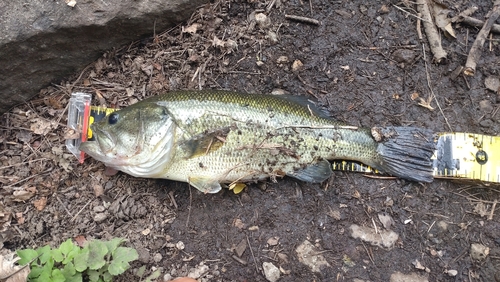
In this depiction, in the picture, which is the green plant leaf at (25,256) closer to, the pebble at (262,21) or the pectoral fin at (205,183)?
the pectoral fin at (205,183)

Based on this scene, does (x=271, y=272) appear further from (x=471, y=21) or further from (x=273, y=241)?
(x=471, y=21)

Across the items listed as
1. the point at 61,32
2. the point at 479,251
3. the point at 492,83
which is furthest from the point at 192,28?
the point at 479,251

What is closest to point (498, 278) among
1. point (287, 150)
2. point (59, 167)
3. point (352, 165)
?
point (352, 165)

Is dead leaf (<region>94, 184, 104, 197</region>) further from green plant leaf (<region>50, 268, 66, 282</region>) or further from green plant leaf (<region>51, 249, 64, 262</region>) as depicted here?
green plant leaf (<region>50, 268, 66, 282</region>)

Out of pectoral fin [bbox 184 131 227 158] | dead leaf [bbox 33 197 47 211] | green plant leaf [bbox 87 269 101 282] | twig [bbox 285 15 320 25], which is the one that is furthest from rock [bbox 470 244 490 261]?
dead leaf [bbox 33 197 47 211]

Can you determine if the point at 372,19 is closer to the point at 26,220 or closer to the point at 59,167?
the point at 59,167
